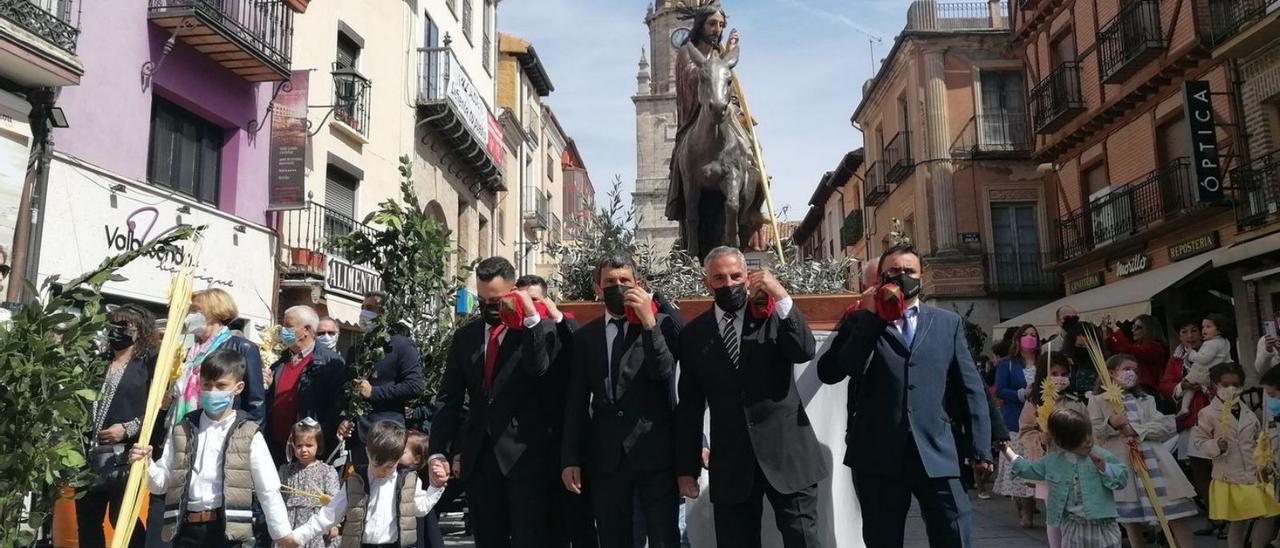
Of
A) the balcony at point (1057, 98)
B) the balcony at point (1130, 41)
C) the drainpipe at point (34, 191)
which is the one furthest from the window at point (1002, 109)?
the drainpipe at point (34, 191)

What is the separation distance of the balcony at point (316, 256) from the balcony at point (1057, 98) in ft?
47.9

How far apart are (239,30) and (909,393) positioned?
12.4 meters

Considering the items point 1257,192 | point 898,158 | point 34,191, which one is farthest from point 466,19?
point 1257,192

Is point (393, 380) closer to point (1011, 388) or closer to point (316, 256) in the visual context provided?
point (1011, 388)

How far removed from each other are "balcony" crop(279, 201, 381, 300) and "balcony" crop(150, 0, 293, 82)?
2.38m

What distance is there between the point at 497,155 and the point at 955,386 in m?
21.9

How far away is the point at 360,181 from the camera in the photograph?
57.5 ft

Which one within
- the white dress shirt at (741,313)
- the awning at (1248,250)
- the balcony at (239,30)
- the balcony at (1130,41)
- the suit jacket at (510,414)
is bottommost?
the suit jacket at (510,414)

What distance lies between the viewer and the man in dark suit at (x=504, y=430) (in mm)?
4262

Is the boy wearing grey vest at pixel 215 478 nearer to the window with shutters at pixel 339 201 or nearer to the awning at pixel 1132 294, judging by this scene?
the window with shutters at pixel 339 201

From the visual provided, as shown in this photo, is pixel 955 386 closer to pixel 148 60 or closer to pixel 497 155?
pixel 148 60

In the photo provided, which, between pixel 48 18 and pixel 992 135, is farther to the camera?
pixel 992 135

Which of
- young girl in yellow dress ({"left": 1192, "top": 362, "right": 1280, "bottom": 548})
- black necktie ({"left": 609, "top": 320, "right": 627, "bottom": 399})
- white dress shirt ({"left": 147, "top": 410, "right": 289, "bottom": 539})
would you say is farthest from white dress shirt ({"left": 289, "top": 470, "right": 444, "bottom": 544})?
young girl in yellow dress ({"left": 1192, "top": 362, "right": 1280, "bottom": 548})

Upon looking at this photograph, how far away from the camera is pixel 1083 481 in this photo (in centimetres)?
501
